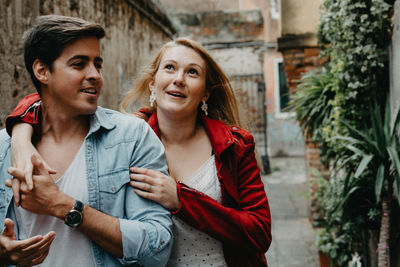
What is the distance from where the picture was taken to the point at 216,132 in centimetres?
204

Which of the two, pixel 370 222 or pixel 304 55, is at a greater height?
pixel 304 55

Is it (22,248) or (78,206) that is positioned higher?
(78,206)

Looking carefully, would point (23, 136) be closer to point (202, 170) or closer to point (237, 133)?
point (202, 170)

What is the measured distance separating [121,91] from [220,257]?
3893mm

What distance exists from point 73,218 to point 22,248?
196mm

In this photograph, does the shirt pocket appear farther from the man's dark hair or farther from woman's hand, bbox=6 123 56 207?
the man's dark hair

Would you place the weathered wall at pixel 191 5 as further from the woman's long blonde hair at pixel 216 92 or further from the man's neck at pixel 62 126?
the man's neck at pixel 62 126

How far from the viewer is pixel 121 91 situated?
545 centimetres

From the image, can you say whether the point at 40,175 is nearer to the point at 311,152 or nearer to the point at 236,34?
the point at 311,152

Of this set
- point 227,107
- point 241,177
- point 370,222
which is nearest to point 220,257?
point 241,177

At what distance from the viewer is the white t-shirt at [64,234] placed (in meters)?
1.45

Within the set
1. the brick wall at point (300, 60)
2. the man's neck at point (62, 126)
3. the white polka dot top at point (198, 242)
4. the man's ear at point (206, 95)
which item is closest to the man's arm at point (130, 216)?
the man's neck at point (62, 126)

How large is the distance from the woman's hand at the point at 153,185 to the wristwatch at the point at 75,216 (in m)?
0.23

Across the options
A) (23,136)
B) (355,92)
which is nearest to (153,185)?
(23,136)
